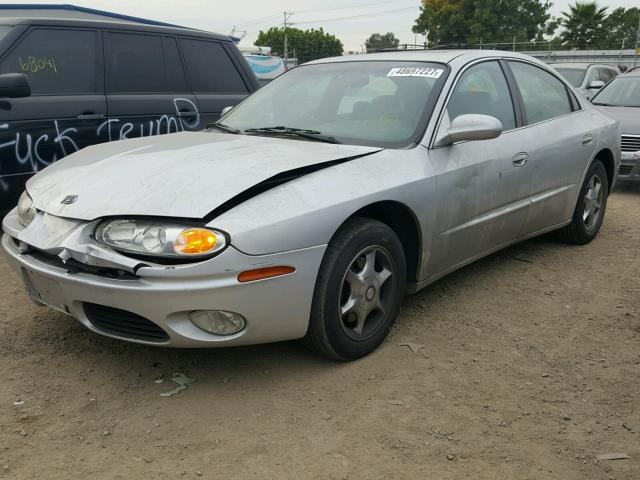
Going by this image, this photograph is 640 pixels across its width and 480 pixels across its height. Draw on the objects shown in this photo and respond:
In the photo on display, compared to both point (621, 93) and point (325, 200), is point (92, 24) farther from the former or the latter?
point (621, 93)

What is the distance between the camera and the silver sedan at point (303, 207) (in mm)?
2576

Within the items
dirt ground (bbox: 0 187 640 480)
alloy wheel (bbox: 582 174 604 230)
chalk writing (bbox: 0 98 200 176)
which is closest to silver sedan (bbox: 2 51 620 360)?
dirt ground (bbox: 0 187 640 480)

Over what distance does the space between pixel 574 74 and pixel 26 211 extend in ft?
39.8

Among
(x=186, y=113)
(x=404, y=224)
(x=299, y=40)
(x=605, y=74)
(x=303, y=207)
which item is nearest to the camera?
(x=303, y=207)

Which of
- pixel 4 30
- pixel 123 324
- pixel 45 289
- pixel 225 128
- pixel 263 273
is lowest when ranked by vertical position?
pixel 123 324

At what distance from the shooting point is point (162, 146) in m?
3.45

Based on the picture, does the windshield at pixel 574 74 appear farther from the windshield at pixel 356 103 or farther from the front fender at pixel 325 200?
the front fender at pixel 325 200

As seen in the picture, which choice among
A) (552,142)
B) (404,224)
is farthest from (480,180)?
(552,142)

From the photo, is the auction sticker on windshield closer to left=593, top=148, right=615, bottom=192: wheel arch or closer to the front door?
the front door

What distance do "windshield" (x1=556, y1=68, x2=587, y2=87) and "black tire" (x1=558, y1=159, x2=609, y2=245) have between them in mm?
8077

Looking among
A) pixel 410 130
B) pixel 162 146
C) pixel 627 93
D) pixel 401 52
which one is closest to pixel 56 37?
pixel 162 146

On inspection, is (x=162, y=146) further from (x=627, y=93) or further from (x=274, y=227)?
(x=627, y=93)

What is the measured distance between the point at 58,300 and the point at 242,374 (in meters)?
0.90

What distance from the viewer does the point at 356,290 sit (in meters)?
3.04
